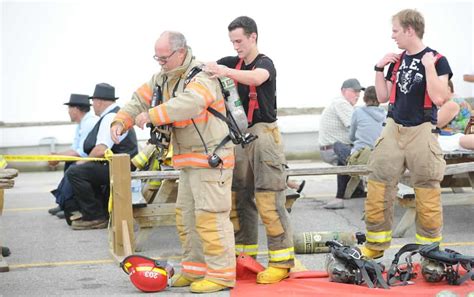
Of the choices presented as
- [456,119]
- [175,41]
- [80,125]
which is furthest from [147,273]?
[456,119]

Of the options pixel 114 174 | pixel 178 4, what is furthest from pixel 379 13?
pixel 114 174

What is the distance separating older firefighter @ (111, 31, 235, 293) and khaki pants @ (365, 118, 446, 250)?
1108mm

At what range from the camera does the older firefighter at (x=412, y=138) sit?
21.4ft

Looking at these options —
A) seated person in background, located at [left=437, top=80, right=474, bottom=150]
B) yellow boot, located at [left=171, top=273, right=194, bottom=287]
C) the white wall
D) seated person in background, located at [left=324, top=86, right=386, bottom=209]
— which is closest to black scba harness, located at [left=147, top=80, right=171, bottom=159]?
yellow boot, located at [left=171, top=273, right=194, bottom=287]

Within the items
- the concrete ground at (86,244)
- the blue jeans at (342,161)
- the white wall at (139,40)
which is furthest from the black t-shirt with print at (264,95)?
the white wall at (139,40)

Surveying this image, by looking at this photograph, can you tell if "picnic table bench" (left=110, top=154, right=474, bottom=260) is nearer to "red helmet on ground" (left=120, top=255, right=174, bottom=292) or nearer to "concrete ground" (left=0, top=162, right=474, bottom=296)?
"concrete ground" (left=0, top=162, right=474, bottom=296)

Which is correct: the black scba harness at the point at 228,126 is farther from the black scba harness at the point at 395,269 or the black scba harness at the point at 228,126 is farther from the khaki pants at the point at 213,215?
the black scba harness at the point at 395,269

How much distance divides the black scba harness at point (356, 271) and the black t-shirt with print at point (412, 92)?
1.01 m

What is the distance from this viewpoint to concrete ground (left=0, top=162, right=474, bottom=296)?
669 cm

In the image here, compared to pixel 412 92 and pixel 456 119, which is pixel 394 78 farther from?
pixel 456 119

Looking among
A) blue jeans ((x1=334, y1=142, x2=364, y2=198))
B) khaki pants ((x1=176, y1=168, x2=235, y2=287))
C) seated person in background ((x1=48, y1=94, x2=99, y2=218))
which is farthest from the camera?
blue jeans ((x1=334, y1=142, x2=364, y2=198))

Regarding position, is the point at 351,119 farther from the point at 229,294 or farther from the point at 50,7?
the point at 50,7

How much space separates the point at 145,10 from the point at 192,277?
6.81 metres

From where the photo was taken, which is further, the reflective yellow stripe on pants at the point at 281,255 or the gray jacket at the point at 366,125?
the gray jacket at the point at 366,125
